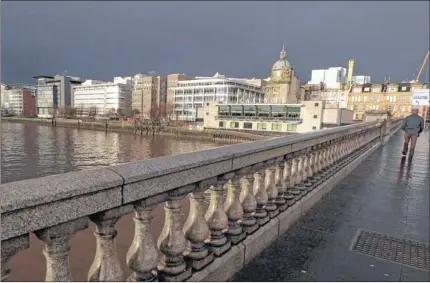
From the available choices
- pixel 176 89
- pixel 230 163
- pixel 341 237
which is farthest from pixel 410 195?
pixel 176 89

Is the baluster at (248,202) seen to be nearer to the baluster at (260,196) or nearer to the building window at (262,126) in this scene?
the baluster at (260,196)

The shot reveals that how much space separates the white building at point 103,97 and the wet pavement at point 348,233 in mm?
131050

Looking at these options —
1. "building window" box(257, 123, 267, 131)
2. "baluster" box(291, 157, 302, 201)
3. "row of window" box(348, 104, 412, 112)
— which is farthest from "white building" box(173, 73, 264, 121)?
"baluster" box(291, 157, 302, 201)

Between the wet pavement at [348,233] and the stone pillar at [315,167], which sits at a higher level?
the stone pillar at [315,167]

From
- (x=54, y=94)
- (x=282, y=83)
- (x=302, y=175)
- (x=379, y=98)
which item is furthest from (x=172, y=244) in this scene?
(x=54, y=94)

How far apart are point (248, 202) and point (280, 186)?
3.08 feet

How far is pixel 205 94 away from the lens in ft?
362

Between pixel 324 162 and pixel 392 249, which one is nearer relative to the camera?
pixel 392 249

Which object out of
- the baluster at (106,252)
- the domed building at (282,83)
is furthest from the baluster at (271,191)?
the domed building at (282,83)

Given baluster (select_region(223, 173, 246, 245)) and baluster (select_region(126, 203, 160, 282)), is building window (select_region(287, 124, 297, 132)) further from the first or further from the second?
baluster (select_region(126, 203, 160, 282))

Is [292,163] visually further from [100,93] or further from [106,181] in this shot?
[100,93]

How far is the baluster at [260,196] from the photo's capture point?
11.1 ft

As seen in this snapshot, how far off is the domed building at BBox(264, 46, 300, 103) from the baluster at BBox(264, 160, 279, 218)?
93653 millimetres

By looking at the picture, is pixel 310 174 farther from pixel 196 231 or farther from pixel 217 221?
pixel 196 231
